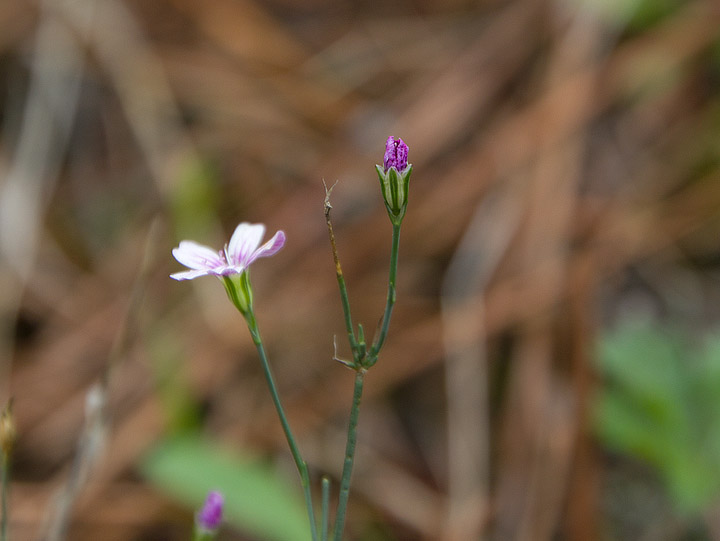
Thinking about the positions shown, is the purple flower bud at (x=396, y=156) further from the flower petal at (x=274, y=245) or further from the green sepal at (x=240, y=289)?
the green sepal at (x=240, y=289)

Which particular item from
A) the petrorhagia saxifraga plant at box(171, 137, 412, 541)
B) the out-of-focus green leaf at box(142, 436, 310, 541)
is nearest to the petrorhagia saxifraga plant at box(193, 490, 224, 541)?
the petrorhagia saxifraga plant at box(171, 137, 412, 541)

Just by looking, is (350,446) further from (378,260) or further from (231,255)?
(378,260)

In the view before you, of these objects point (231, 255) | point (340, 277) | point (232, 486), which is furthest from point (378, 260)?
point (340, 277)

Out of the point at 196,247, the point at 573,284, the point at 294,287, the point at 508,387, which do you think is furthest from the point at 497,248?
the point at 196,247

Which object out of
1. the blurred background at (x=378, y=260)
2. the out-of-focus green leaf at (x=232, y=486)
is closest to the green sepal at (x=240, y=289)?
the blurred background at (x=378, y=260)

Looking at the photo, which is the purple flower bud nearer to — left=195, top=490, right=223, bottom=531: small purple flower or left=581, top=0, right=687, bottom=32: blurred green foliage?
left=195, top=490, right=223, bottom=531: small purple flower

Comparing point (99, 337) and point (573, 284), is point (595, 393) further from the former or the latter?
point (99, 337)
